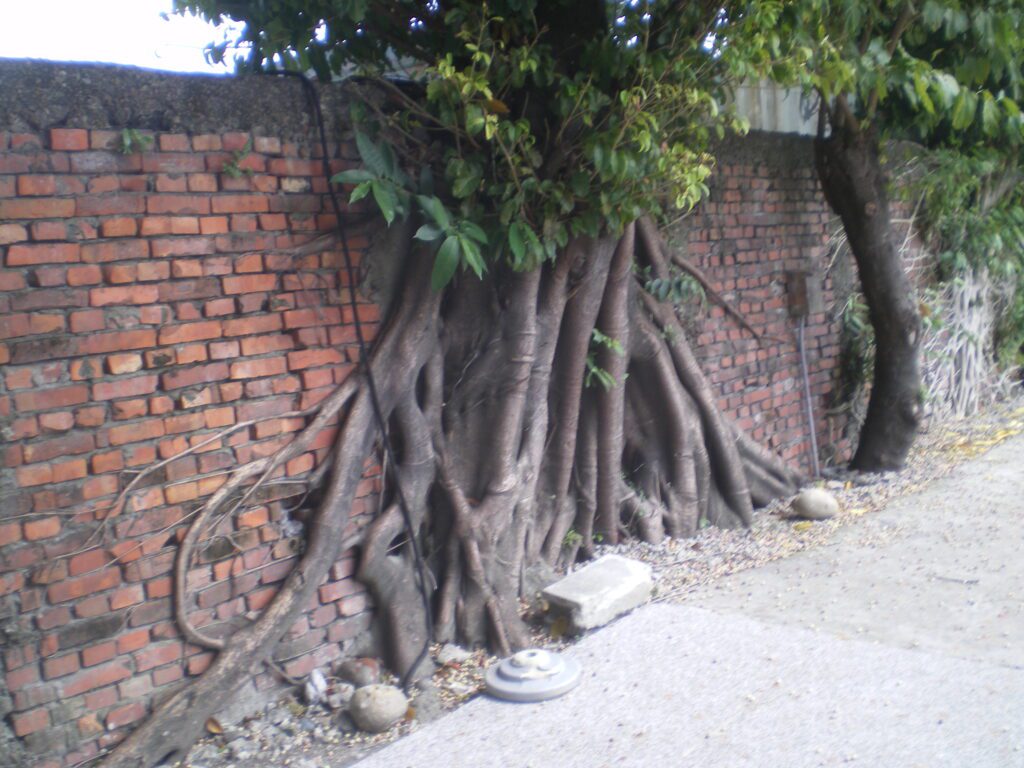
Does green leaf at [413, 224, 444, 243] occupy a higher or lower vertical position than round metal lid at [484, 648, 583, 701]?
higher

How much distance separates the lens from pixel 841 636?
177 inches

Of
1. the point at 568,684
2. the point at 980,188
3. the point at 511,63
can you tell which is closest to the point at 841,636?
the point at 568,684

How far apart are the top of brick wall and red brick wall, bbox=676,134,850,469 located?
285 centimetres

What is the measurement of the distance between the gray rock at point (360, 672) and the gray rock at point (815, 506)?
3205 mm

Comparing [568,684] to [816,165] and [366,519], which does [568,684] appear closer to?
[366,519]

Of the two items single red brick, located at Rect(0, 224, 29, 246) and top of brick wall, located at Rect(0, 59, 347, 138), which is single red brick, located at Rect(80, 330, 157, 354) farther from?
top of brick wall, located at Rect(0, 59, 347, 138)

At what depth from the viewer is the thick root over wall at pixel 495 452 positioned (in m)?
3.99

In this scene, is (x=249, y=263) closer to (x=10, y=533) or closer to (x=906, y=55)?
(x=10, y=533)

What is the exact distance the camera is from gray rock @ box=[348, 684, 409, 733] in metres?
3.78

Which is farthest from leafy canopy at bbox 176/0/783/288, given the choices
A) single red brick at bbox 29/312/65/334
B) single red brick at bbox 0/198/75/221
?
single red brick at bbox 29/312/65/334

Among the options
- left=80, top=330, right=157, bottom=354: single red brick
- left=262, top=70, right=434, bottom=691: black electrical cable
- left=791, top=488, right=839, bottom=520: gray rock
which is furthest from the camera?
left=791, top=488, right=839, bottom=520: gray rock

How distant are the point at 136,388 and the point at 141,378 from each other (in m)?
0.04

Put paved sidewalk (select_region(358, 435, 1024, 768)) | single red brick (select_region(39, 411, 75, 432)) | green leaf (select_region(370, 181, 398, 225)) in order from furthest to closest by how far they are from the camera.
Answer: green leaf (select_region(370, 181, 398, 225)) → paved sidewalk (select_region(358, 435, 1024, 768)) → single red brick (select_region(39, 411, 75, 432))

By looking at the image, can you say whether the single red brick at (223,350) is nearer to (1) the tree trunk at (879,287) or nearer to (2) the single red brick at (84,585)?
(2) the single red brick at (84,585)
